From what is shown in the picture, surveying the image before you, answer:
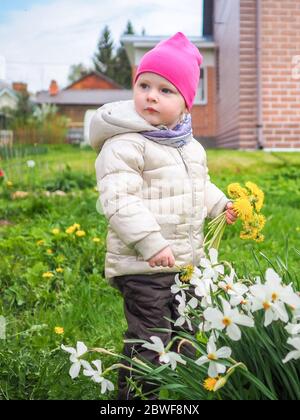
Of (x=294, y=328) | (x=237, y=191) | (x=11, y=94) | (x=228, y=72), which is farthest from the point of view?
(x=11, y=94)

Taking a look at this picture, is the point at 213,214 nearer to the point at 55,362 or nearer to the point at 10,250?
the point at 55,362

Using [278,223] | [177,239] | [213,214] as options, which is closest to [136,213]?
[177,239]

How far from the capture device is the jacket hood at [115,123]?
1.96 metres

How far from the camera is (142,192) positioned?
6.40ft

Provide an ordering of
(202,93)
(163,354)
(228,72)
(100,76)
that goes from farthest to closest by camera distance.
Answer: (100,76) → (202,93) → (228,72) → (163,354)

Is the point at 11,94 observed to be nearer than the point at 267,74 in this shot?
No

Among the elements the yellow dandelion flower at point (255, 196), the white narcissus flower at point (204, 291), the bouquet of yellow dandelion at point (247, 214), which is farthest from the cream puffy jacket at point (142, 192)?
the white narcissus flower at point (204, 291)

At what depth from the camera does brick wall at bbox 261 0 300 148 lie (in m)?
9.67

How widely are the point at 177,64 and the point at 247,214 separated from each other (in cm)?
53

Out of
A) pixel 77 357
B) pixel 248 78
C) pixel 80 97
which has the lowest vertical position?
pixel 80 97

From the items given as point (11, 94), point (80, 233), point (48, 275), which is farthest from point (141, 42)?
point (11, 94)

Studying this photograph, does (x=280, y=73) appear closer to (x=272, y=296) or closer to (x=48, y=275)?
(x=48, y=275)

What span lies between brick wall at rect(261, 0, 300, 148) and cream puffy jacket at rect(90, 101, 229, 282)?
7849 mm

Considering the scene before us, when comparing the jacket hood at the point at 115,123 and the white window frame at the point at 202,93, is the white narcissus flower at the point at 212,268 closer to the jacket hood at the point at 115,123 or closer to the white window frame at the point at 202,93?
the jacket hood at the point at 115,123
